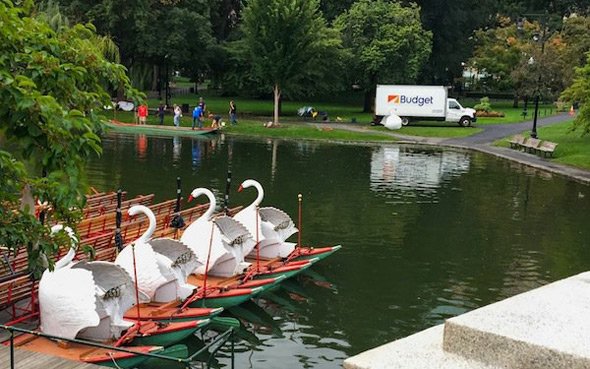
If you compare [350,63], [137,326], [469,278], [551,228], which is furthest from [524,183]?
[350,63]

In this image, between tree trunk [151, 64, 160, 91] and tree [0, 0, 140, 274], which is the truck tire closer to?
tree trunk [151, 64, 160, 91]

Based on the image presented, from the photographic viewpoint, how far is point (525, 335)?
5387 mm

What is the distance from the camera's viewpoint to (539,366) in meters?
5.21

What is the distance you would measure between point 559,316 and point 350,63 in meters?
58.9

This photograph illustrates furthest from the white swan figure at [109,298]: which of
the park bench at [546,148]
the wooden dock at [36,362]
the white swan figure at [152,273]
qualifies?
the park bench at [546,148]

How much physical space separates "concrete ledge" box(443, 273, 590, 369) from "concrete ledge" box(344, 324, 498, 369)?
92 mm

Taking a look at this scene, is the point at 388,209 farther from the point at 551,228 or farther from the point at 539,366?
the point at 539,366

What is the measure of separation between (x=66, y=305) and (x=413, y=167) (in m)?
26.9

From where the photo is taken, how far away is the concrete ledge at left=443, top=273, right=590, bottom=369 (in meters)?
5.18

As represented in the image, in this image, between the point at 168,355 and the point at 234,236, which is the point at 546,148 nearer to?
the point at 234,236

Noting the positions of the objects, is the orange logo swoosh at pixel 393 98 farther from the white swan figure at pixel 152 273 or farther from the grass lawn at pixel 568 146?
the white swan figure at pixel 152 273

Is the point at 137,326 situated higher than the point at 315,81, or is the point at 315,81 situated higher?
the point at 315,81

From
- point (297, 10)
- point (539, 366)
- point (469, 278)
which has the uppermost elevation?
point (297, 10)

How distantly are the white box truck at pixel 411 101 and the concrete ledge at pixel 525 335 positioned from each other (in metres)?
51.9
